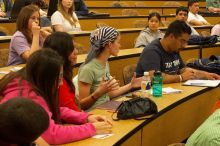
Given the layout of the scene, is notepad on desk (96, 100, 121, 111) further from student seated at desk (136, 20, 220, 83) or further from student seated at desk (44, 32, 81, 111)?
student seated at desk (136, 20, 220, 83)

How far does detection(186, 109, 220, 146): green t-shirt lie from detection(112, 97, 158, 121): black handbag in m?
0.68

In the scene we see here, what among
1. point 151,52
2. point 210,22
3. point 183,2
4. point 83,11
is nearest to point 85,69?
point 151,52

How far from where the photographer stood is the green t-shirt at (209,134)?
1.73m

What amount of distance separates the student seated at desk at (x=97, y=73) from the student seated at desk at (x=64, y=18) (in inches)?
91.7

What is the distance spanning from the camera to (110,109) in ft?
8.91

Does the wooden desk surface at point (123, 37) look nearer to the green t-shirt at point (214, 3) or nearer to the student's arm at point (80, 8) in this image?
the student's arm at point (80, 8)

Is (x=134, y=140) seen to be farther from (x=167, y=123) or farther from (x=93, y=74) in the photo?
(x=93, y=74)

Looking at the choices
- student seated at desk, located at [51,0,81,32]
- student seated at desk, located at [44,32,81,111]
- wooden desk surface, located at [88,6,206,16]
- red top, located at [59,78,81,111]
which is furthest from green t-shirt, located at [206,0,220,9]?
red top, located at [59,78,81,111]

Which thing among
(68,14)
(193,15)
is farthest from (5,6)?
(193,15)

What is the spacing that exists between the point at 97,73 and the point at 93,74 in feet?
0.12

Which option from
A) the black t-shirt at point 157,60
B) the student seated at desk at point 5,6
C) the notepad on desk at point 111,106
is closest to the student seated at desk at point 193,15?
the student seated at desk at point 5,6

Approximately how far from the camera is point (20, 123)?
1371 millimetres

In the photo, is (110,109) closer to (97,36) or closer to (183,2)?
(97,36)

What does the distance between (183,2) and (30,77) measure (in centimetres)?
1003
